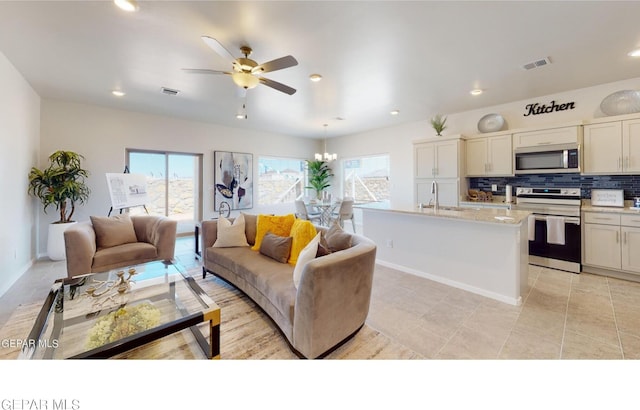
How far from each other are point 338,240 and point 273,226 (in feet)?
3.45

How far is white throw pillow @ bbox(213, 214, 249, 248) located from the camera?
3.08 m

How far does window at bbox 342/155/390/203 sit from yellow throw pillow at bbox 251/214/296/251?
4.21 metres

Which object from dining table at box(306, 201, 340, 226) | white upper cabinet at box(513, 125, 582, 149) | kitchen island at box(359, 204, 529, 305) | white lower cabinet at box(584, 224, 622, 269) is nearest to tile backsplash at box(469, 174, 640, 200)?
white upper cabinet at box(513, 125, 582, 149)

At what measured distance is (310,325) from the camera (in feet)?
5.34

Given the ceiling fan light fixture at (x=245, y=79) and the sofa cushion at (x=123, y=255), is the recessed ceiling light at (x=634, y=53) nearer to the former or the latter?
the ceiling fan light fixture at (x=245, y=79)

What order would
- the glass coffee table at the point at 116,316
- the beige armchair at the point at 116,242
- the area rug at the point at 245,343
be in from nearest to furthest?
the glass coffee table at the point at 116,316 < the area rug at the point at 245,343 < the beige armchair at the point at 116,242

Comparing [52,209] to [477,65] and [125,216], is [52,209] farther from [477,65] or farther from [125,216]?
[477,65]

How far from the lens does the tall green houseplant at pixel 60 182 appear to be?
382cm

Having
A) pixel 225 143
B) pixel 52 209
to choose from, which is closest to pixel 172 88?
pixel 225 143

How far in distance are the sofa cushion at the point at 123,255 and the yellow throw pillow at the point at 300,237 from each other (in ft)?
6.52

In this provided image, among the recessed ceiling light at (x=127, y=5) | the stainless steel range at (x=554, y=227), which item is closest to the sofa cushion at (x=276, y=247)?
the recessed ceiling light at (x=127, y=5)

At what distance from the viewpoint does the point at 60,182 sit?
155 inches

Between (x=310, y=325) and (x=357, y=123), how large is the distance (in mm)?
5209

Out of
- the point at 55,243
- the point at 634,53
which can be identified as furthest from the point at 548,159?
the point at 55,243
